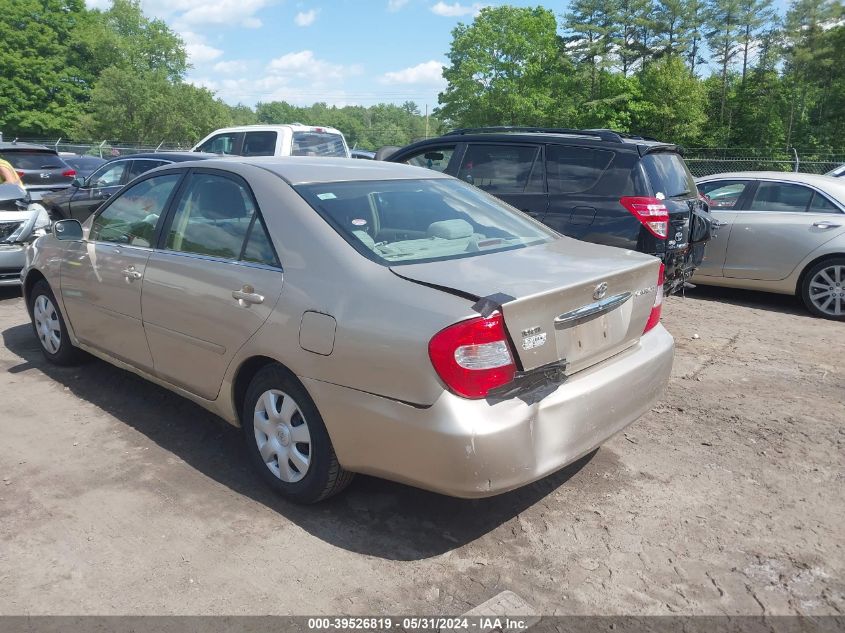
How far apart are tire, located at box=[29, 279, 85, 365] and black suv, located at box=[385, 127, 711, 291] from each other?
405cm

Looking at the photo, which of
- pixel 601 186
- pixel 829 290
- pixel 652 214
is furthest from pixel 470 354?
pixel 829 290

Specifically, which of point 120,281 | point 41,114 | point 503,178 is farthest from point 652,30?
point 120,281

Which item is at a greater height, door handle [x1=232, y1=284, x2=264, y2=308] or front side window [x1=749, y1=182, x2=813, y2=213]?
door handle [x1=232, y1=284, x2=264, y2=308]

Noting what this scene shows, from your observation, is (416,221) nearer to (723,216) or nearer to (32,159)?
(723,216)

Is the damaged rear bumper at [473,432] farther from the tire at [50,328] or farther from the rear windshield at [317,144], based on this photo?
the rear windshield at [317,144]

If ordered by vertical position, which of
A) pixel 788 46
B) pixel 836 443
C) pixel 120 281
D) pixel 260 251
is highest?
pixel 788 46

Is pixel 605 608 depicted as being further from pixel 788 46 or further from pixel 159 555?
pixel 788 46

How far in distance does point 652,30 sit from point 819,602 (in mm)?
62186

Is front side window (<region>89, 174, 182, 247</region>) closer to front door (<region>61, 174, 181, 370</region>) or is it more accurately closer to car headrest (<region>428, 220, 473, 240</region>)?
front door (<region>61, 174, 181, 370</region>)

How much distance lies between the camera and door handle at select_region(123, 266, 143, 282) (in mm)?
4219

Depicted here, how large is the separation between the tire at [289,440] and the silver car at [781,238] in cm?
581

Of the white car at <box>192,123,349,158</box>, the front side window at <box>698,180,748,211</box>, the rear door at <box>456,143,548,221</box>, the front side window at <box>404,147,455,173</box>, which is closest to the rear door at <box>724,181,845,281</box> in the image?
the front side window at <box>698,180,748,211</box>

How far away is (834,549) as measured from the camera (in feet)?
10.2

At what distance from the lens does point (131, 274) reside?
4.27m
